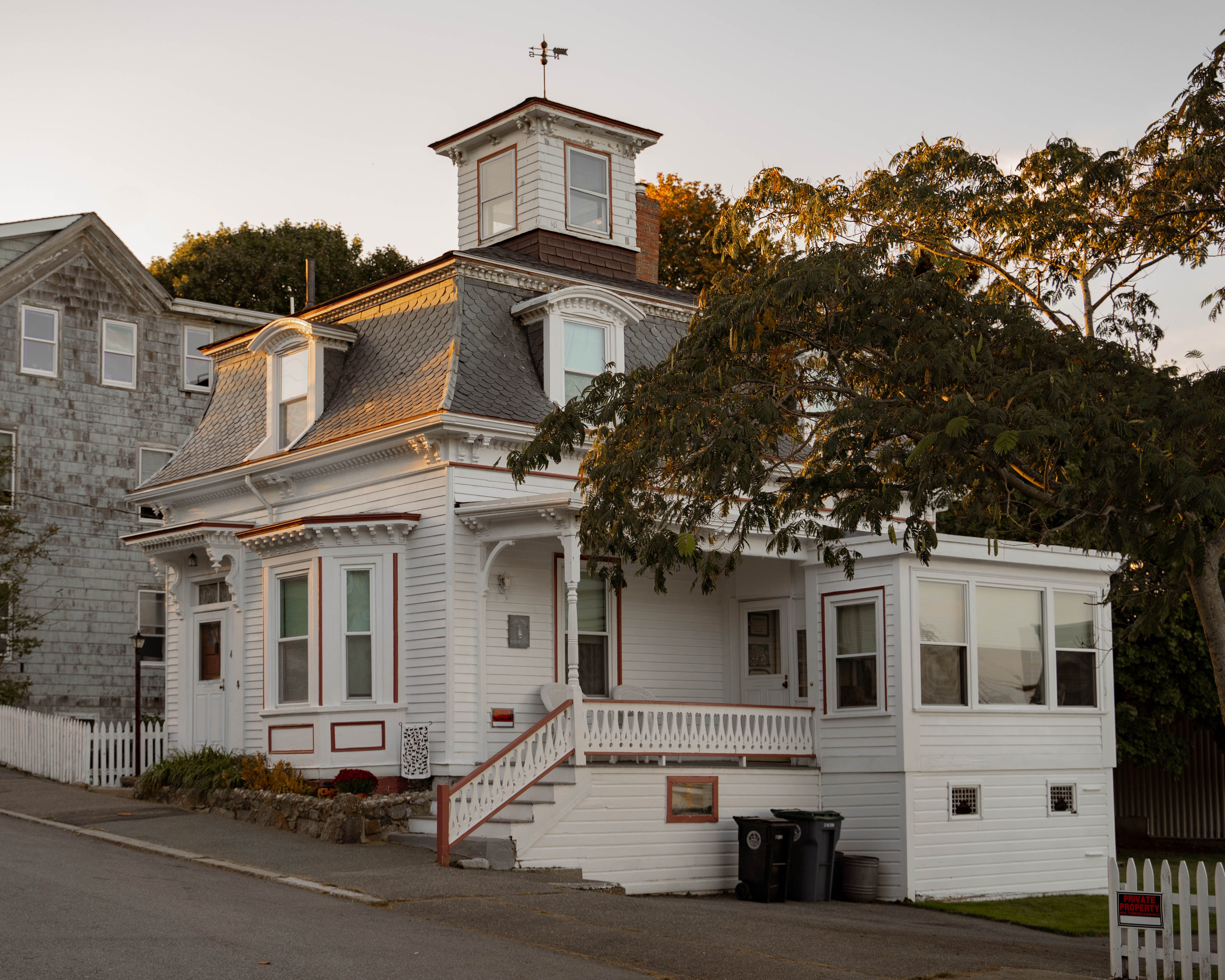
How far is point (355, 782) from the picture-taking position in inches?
731

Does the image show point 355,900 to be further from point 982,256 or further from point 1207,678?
point 1207,678

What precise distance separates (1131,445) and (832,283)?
281 cm

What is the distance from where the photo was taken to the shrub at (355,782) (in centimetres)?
1855

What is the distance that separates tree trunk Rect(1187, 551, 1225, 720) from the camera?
13086mm

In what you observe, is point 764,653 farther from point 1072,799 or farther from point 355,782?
point 355,782

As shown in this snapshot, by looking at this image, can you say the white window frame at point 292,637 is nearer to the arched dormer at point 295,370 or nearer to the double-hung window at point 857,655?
the arched dormer at point 295,370

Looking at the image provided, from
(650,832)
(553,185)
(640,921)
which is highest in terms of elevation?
(553,185)

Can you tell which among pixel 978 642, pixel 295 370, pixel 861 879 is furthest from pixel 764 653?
pixel 295 370

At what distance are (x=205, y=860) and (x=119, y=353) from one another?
19.2 metres

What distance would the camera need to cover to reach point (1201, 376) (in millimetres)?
13211

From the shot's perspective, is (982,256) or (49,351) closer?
(982,256)

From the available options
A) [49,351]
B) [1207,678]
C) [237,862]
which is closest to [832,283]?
[237,862]

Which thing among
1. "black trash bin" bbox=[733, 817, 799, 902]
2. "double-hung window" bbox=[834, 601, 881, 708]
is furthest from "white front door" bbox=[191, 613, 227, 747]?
"double-hung window" bbox=[834, 601, 881, 708]

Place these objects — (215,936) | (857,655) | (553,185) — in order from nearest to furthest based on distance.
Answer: (215,936)
(857,655)
(553,185)
